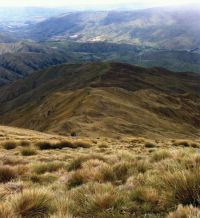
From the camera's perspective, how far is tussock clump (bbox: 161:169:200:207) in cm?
659

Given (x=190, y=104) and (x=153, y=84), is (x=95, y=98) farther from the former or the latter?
(x=153, y=84)

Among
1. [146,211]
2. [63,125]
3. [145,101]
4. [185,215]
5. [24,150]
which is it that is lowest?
[145,101]

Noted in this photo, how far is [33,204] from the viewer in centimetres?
674

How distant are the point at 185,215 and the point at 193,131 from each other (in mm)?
95530

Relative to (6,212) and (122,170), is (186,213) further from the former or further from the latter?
(122,170)

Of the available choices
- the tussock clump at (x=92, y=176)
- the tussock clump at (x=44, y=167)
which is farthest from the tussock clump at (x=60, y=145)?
the tussock clump at (x=92, y=176)

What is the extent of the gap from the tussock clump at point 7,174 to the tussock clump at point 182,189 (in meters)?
5.35

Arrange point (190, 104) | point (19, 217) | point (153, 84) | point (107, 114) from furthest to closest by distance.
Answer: point (153, 84) → point (190, 104) → point (107, 114) → point (19, 217)

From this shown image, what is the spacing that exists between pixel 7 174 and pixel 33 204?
479 cm

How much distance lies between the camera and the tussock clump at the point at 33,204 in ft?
21.5

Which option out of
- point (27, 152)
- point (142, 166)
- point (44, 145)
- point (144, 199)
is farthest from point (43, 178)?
point (44, 145)

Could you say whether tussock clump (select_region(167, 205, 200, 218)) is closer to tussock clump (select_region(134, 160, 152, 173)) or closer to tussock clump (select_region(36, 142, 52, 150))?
tussock clump (select_region(134, 160, 152, 173))

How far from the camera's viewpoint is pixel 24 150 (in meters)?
18.4

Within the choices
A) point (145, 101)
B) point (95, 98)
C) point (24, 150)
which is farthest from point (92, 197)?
point (145, 101)
